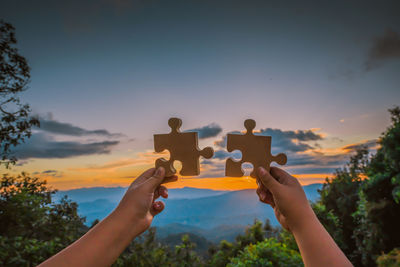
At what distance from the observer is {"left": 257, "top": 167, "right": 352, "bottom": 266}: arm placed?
4.04ft

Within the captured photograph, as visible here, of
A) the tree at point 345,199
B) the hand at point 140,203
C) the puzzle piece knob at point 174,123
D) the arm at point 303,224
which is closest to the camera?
the arm at point 303,224

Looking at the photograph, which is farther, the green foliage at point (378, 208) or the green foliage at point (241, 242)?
the green foliage at point (241, 242)

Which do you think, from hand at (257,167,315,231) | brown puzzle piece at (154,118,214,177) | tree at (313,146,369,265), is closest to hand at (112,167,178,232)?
brown puzzle piece at (154,118,214,177)

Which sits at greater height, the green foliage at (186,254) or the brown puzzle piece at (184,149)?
the brown puzzle piece at (184,149)

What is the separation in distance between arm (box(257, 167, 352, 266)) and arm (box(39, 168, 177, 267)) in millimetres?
860

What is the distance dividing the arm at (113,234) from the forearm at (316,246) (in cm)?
92

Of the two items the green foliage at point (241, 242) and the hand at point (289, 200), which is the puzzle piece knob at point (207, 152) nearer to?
Answer: the hand at point (289, 200)

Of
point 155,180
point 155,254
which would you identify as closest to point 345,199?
point 155,254

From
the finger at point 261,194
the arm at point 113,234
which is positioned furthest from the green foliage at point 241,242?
the arm at point 113,234

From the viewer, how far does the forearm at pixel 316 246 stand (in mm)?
1211

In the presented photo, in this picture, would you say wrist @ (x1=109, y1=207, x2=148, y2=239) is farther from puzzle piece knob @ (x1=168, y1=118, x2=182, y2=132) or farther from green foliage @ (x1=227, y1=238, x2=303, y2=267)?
green foliage @ (x1=227, y1=238, x2=303, y2=267)

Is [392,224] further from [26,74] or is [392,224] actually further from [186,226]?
[26,74]

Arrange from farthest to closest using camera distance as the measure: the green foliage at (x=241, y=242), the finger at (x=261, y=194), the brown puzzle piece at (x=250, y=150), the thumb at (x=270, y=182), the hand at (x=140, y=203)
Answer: the green foliage at (x=241, y=242)
the brown puzzle piece at (x=250, y=150)
the finger at (x=261, y=194)
the thumb at (x=270, y=182)
the hand at (x=140, y=203)

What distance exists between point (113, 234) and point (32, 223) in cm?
542
